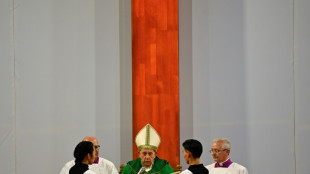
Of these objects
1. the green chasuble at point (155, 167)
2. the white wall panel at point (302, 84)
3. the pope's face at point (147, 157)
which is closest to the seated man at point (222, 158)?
the green chasuble at point (155, 167)

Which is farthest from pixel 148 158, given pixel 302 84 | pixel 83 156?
pixel 302 84

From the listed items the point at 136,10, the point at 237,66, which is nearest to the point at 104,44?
the point at 136,10

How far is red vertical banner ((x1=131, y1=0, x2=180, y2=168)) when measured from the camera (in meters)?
6.90

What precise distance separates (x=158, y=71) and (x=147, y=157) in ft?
4.12

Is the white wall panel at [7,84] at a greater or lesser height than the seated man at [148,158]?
greater

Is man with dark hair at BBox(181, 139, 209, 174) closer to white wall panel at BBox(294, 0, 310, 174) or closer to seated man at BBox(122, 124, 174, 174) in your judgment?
seated man at BBox(122, 124, 174, 174)

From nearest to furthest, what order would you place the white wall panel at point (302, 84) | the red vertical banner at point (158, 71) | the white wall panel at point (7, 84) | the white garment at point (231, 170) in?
the white garment at point (231, 170) → the white wall panel at point (302, 84) → the white wall panel at point (7, 84) → the red vertical banner at point (158, 71)

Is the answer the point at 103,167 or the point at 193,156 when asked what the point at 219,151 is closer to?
the point at 193,156

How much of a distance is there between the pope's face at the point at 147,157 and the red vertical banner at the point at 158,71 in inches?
32.3

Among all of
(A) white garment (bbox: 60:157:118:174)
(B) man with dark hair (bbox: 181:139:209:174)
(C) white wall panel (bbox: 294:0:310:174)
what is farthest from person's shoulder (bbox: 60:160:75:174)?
(C) white wall panel (bbox: 294:0:310:174)

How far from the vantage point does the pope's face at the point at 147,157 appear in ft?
19.7

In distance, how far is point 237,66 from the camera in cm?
692

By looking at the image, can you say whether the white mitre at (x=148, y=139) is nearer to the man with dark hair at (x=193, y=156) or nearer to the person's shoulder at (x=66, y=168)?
the person's shoulder at (x=66, y=168)

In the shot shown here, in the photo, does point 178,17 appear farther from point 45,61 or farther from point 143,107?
point 45,61
